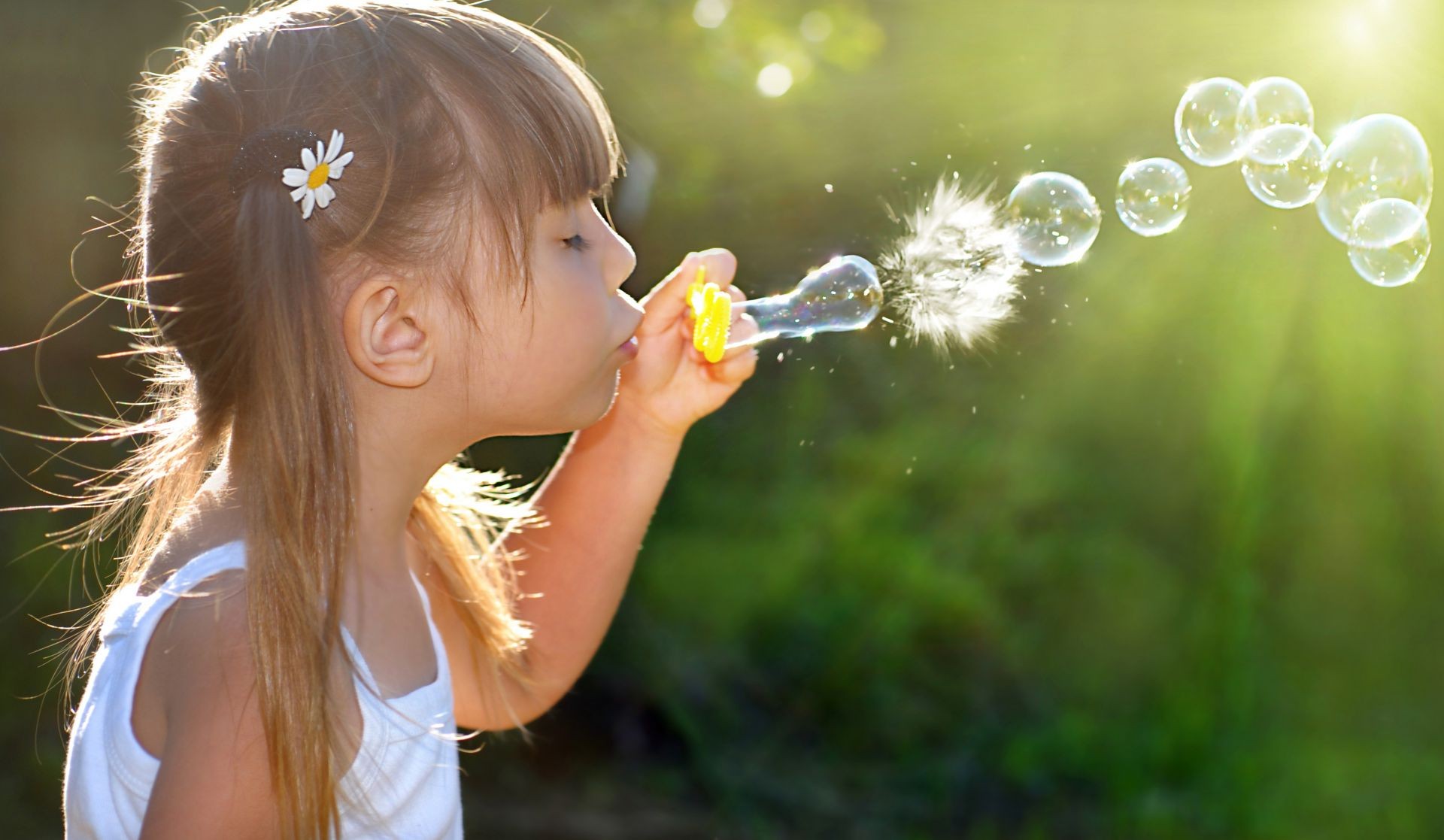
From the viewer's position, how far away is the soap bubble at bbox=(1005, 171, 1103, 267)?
5.88ft

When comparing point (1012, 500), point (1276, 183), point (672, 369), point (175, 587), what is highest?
point (1276, 183)

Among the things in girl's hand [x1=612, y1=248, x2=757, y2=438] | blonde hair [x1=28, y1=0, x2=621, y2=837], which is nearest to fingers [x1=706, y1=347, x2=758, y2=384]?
girl's hand [x1=612, y1=248, x2=757, y2=438]

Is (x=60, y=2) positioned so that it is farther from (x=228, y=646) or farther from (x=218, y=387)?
(x=228, y=646)

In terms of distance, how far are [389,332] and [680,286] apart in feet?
1.45

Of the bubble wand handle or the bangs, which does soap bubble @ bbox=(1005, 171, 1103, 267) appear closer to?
the bubble wand handle

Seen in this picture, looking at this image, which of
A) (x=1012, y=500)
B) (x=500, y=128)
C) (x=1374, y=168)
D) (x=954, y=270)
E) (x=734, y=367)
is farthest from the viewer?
(x=1012, y=500)

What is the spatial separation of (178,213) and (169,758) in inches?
20.2

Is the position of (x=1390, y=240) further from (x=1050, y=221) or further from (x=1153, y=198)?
(x=1050, y=221)

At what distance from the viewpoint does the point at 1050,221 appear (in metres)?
1.80

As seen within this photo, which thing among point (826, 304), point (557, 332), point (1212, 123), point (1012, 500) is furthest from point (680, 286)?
point (1012, 500)

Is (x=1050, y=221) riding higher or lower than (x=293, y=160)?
higher

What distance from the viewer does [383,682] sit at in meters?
1.32

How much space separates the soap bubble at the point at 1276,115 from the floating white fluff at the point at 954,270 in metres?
0.40

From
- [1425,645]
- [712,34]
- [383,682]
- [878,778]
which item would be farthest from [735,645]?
[383,682]
